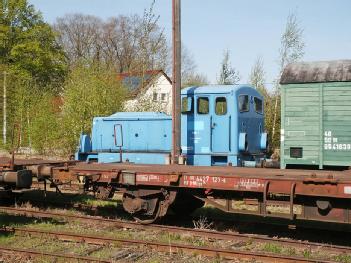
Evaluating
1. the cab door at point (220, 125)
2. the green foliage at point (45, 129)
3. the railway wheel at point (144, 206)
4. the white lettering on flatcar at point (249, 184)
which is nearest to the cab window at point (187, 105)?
the cab door at point (220, 125)

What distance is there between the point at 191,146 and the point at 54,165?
431 cm

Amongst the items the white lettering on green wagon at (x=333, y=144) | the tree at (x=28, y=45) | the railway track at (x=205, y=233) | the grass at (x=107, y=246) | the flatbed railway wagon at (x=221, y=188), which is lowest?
the grass at (x=107, y=246)

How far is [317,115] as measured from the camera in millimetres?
11125

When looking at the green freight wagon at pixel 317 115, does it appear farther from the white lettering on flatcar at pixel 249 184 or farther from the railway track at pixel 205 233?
the white lettering on flatcar at pixel 249 184

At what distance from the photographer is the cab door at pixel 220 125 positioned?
12812mm

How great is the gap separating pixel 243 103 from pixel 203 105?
4.07 ft

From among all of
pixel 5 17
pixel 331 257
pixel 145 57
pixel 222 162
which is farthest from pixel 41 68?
pixel 331 257

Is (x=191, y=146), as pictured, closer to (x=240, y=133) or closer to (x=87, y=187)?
(x=240, y=133)

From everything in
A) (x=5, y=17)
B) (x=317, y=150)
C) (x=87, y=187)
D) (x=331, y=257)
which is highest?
(x=5, y=17)

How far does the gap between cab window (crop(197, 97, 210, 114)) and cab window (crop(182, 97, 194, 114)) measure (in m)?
0.22

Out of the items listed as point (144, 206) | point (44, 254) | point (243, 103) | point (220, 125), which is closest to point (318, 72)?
point (243, 103)

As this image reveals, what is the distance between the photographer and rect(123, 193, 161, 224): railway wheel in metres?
9.23

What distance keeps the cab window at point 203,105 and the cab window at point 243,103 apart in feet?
3.19

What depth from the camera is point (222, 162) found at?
12.9 m
